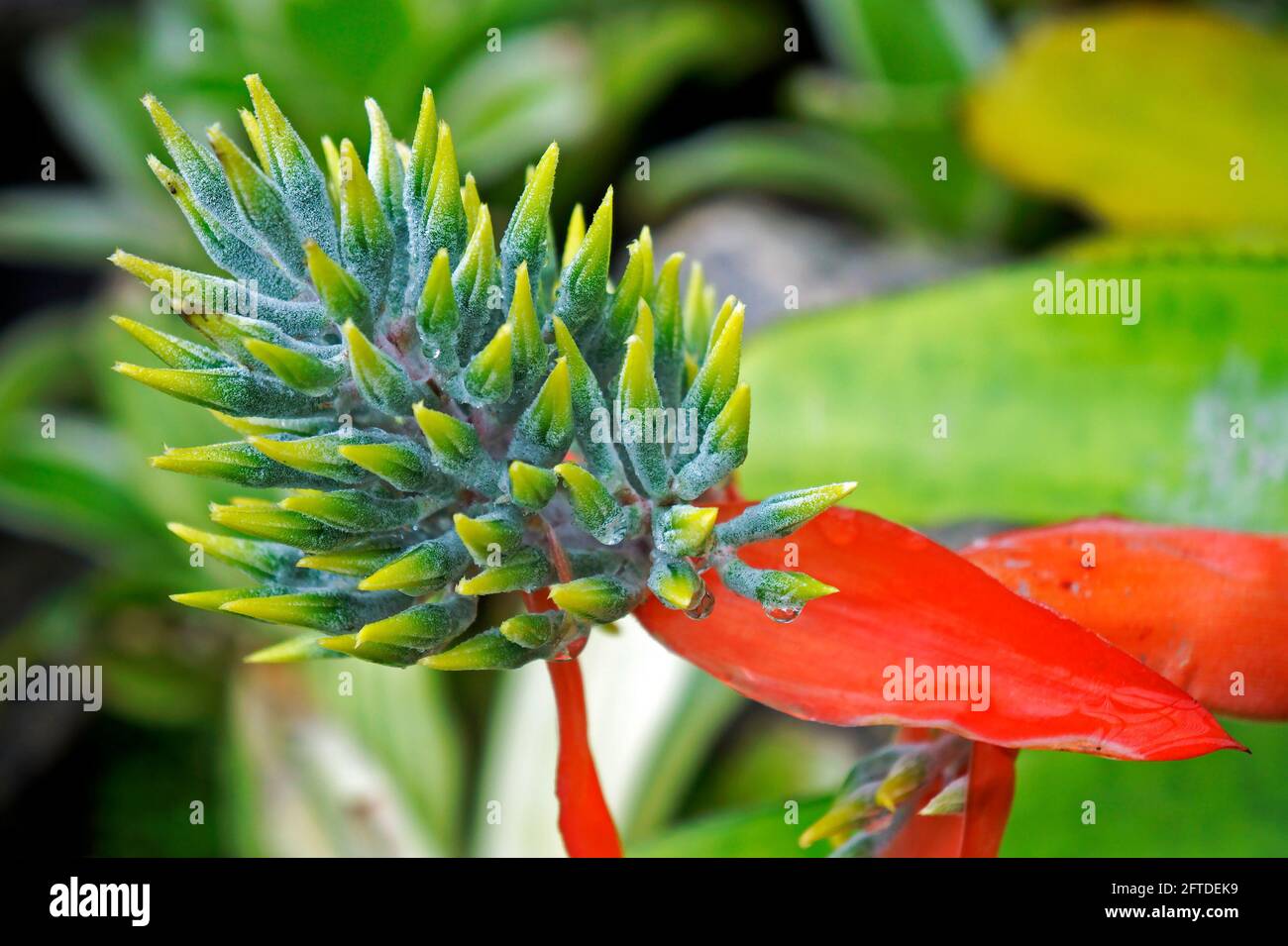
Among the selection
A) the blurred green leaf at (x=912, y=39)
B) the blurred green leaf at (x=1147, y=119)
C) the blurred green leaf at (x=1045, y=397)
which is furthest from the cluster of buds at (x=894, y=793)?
the blurred green leaf at (x=912, y=39)

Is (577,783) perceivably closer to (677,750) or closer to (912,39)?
(677,750)

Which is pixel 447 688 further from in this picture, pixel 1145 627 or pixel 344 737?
pixel 1145 627

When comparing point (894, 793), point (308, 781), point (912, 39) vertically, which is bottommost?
point (308, 781)

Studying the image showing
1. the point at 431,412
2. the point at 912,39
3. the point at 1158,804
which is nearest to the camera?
the point at 431,412

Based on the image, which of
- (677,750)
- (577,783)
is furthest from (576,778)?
(677,750)

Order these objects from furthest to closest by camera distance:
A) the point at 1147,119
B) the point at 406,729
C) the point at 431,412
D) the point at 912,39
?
1. the point at 912,39
2. the point at 406,729
3. the point at 1147,119
4. the point at 431,412

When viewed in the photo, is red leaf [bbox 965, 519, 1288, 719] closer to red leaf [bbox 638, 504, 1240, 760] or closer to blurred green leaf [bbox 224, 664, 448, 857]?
red leaf [bbox 638, 504, 1240, 760]

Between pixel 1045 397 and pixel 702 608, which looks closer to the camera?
pixel 702 608

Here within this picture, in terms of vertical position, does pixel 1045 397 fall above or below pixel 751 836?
above
